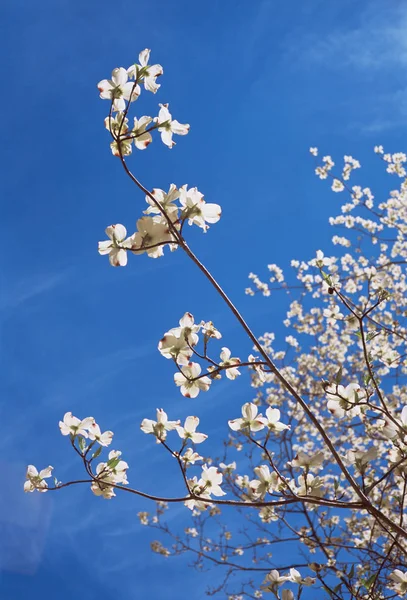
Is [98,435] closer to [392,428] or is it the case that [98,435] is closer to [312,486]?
[312,486]

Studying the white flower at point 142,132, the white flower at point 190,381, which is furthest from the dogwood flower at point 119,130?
the white flower at point 190,381

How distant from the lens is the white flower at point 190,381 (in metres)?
1.65

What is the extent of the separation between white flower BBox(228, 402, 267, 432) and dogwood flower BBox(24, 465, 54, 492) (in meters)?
0.68

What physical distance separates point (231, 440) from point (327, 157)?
3898 mm

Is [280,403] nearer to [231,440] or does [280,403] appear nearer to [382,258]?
[231,440]

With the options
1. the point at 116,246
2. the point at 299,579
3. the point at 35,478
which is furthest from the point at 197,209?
the point at 299,579

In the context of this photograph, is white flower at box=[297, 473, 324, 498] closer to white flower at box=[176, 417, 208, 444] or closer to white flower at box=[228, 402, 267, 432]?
white flower at box=[228, 402, 267, 432]

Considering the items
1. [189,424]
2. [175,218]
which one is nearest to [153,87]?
[175,218]

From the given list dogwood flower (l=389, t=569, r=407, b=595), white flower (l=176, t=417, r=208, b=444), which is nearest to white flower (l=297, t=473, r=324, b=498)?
white flower (l=176, t=417, r=208, b=444)

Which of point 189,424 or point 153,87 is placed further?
point 189,424

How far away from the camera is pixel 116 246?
161 cm

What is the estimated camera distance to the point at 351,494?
21.1 feet

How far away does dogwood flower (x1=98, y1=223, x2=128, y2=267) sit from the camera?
160cm

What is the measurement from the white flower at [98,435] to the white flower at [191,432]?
0.77 feet
